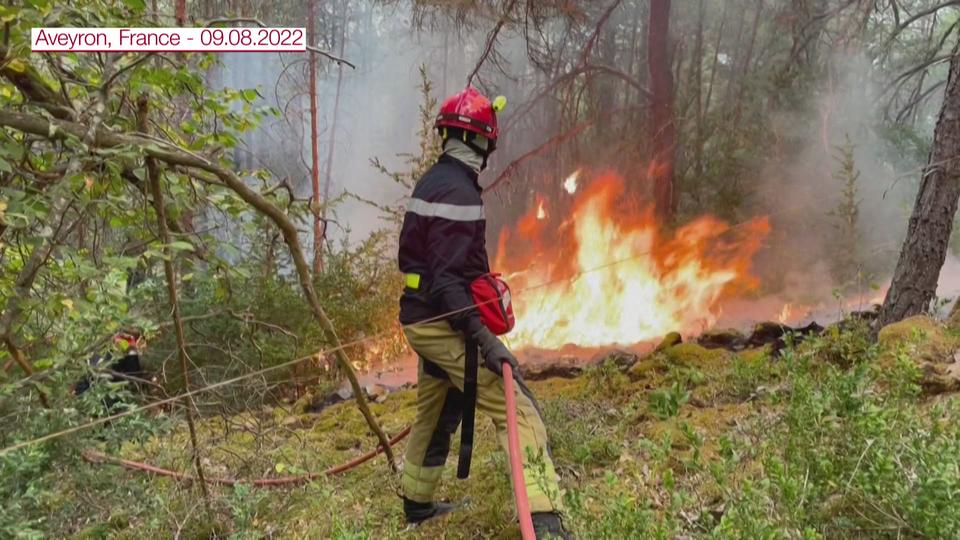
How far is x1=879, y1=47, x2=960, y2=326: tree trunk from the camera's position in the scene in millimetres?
4762

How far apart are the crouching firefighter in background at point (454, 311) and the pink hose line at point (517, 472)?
0.21m

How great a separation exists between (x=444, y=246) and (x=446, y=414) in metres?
1.00

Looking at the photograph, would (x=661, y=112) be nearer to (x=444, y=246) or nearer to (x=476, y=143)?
(x=476, y=143)

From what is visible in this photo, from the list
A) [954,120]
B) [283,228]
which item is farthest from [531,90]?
[283,228]

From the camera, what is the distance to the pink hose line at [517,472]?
6.20 ft

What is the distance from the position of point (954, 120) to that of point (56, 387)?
639cm

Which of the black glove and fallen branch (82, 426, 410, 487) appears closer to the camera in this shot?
the black glove

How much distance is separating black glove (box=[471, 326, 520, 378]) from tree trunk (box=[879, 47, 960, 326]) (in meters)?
4.11

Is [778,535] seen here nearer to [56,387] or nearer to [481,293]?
[481,293]

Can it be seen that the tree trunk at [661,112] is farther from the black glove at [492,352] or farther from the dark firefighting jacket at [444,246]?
the black glove at [492,352]

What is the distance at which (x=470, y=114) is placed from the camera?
2963mm
